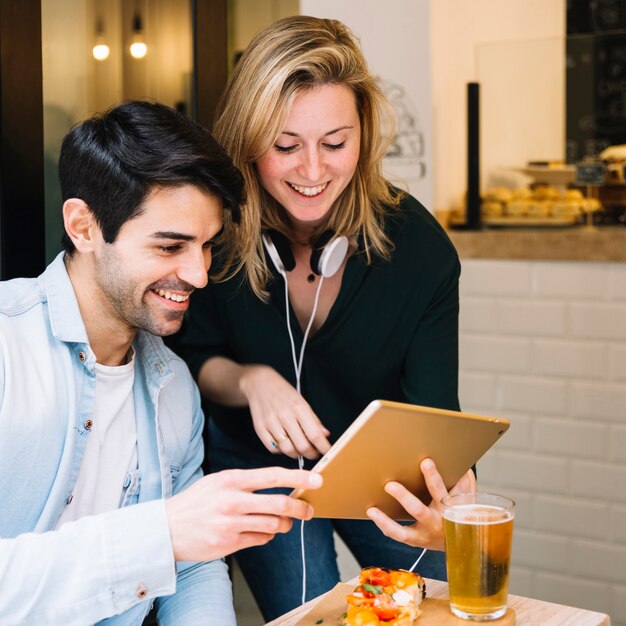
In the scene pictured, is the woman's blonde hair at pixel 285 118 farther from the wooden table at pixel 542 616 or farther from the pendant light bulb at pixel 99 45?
the wooden table at pixel 542 616

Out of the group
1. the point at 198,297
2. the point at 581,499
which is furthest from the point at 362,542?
the point at 581,499

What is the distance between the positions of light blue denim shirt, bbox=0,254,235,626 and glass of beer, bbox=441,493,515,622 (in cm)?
36

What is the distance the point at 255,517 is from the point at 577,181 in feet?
7.64

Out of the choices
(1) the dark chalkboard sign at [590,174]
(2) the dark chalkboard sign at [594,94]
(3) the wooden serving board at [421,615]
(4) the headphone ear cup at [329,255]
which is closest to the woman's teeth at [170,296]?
(4) the headphone ear cup at [329,255]

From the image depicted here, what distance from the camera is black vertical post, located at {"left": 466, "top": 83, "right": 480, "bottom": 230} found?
3.27m

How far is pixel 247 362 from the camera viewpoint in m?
1.83

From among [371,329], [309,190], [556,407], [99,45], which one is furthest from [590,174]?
[99,45]

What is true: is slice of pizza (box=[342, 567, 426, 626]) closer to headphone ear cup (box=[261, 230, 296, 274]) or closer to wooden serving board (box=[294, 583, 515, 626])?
wooden serving board (box=[294, 583, 515, 626])

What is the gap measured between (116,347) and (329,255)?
0.42 metres

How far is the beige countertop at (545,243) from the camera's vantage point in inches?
117

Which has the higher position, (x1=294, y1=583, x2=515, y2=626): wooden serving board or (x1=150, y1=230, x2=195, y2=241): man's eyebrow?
(x1=150, y1=230, x2=195, y2=241): man's eyebrow

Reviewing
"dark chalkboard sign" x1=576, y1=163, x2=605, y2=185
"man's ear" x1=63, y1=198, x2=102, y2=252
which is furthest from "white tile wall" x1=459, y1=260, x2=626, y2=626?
"man's ear" x1=63, y1=198, x2=102, y2=252

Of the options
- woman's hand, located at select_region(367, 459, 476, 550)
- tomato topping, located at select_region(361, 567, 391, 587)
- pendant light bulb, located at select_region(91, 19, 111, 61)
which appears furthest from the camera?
pendant light bulb, located at select_region(91, 19, 111, 61)

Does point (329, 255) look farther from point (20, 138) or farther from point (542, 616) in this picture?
point (542, 616)
